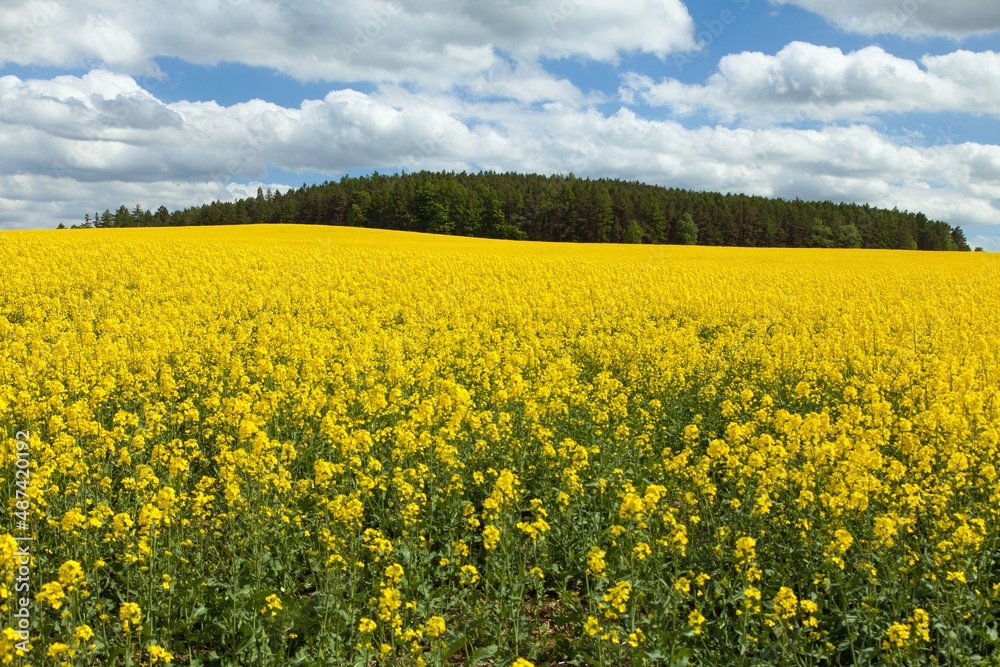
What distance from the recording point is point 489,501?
4.75 m

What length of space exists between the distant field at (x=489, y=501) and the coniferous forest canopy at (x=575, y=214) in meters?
64.9

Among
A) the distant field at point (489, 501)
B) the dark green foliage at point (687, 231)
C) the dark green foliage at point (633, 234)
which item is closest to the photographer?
the distant field at point (489, 501)

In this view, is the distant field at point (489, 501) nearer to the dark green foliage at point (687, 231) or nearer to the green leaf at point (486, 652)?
the green leaf at point (486, 652)

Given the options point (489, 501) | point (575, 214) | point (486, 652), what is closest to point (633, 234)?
point (575, 214)

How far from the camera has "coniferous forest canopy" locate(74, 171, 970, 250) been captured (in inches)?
2963

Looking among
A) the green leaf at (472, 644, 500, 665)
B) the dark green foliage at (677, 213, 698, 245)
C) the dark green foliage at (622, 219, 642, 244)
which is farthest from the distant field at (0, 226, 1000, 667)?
the dark green foliage at (677, 213, 698, 245)

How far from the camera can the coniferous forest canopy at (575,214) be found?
75250mm

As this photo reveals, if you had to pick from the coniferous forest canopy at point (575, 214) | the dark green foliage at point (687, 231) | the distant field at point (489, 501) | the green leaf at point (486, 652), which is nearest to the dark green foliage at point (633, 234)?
the coniferous forest canopy at point (575, 214)

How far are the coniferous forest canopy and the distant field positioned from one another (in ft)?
213

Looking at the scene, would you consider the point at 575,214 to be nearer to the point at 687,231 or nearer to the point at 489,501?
the point at 687,231

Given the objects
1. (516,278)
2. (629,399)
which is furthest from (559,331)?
(516,278)

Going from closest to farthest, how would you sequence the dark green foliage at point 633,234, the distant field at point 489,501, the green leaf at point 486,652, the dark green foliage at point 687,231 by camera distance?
the green leaf at point 486,652 < the distant field at point 489,501 < the dark green foliage at point 633,234 < the dark green foliage at point 687,231

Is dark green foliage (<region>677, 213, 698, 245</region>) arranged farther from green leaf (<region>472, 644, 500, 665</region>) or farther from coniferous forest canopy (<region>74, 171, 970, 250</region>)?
green leaf (<region>472, 644, 500, 665</region>)

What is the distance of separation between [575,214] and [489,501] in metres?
73.3
